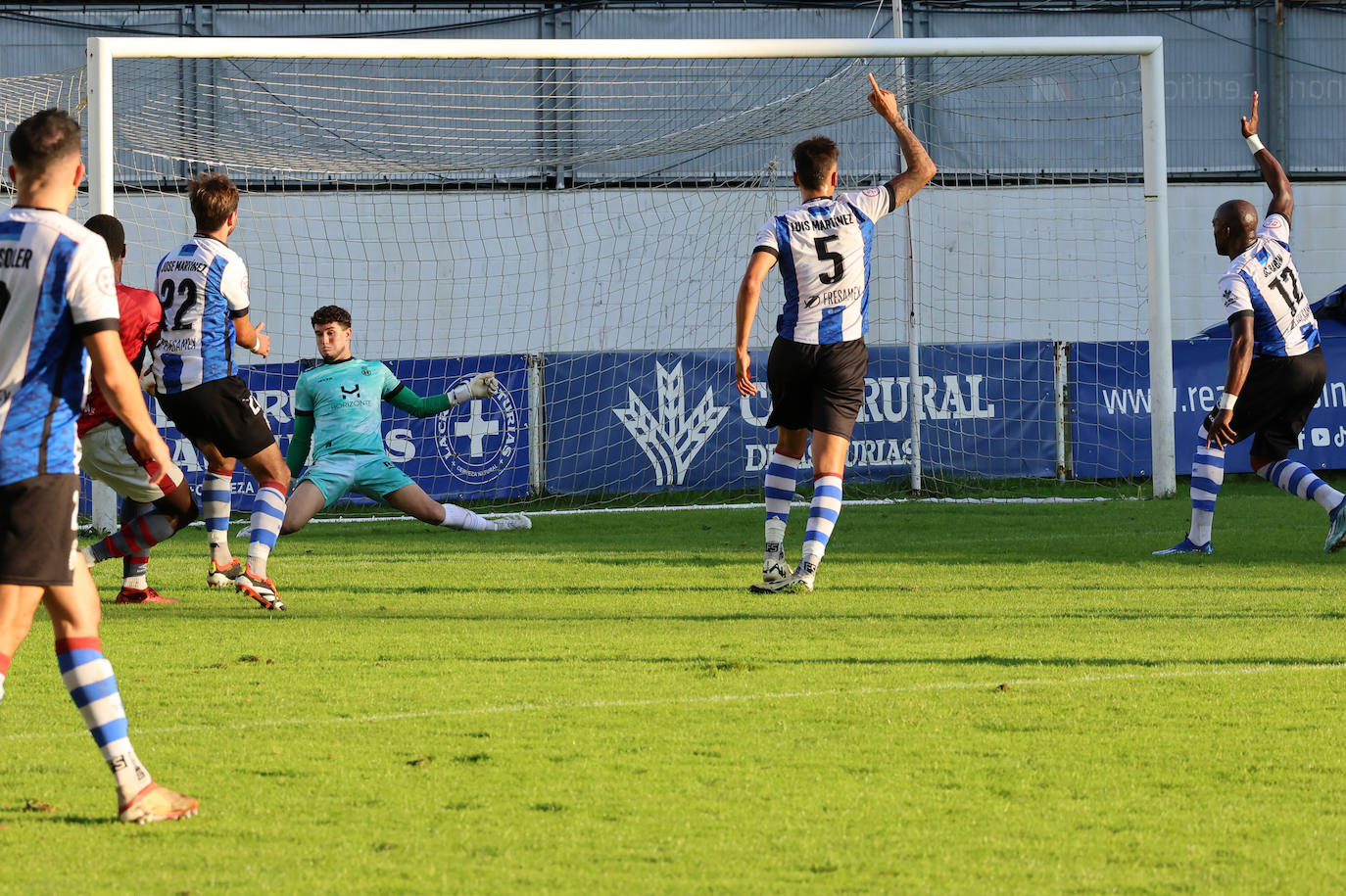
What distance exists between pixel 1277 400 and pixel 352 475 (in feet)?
17.7

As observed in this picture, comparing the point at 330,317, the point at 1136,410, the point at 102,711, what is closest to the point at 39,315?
the point at 102,711

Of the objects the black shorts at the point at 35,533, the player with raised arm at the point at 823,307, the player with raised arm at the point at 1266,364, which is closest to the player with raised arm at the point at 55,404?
the black shorts at the point at 35,533

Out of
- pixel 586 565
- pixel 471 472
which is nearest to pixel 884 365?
pixel 471 472

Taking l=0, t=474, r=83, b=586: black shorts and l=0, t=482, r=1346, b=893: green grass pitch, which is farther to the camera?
l=0, t=474, r=83, b=586: black shorts

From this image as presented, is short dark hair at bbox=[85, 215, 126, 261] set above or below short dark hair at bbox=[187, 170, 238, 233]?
below

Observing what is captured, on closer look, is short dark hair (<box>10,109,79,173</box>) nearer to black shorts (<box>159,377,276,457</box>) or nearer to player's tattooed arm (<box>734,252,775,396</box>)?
black shorts (<box>159,377,276,457</box>)

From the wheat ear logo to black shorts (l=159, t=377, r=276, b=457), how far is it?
663cm

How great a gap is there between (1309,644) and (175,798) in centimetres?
411

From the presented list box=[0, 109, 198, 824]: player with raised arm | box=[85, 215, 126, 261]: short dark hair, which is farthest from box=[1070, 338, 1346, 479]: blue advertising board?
box=[0, 109, 198, 824]: player with raised arm

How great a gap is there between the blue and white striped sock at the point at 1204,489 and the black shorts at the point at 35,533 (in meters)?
6.88

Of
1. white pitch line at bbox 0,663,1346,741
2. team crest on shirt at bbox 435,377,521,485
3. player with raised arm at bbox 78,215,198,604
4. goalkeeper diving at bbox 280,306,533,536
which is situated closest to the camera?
white pitch line at bbox 0,663,1346,741

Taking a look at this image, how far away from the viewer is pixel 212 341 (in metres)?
6.97

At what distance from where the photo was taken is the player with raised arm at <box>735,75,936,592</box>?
704 centimetres

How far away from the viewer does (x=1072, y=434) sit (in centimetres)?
1394
